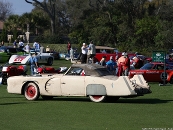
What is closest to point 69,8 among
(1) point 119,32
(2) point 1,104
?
(1) point 119,32

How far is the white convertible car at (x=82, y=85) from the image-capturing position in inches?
657

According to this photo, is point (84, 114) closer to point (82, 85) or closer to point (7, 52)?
point (82, 85)

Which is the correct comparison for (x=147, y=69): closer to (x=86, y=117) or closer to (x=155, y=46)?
(x=86, y=117)

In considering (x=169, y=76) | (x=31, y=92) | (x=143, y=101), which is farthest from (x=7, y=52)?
(x=143, y=101)

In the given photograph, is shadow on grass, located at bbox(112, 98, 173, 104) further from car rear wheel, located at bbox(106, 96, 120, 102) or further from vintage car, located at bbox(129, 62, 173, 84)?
vintage car, located at bbox(129, 62, 173, 84)

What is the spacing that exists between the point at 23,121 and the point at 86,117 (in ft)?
5.57

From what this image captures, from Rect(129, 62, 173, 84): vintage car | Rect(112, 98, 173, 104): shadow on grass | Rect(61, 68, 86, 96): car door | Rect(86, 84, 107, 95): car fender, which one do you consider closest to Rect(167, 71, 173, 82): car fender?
Rect(129, 62, 173, 84): vintage car

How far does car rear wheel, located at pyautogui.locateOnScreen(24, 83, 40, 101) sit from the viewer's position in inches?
709

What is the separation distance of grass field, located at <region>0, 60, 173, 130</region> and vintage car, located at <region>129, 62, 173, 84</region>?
29.3 ft

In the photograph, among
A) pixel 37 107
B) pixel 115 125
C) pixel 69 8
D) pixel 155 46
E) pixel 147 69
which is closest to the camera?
pixel 115 125

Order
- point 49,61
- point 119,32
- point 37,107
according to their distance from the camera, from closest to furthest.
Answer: point 37,107 → point 49,61 → point 119,32

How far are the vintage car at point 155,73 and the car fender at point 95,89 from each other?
36.3ft

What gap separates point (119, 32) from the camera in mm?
67875

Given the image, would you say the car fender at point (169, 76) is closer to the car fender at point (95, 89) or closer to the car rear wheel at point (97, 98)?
the car rear wheel at point (97, 98)
